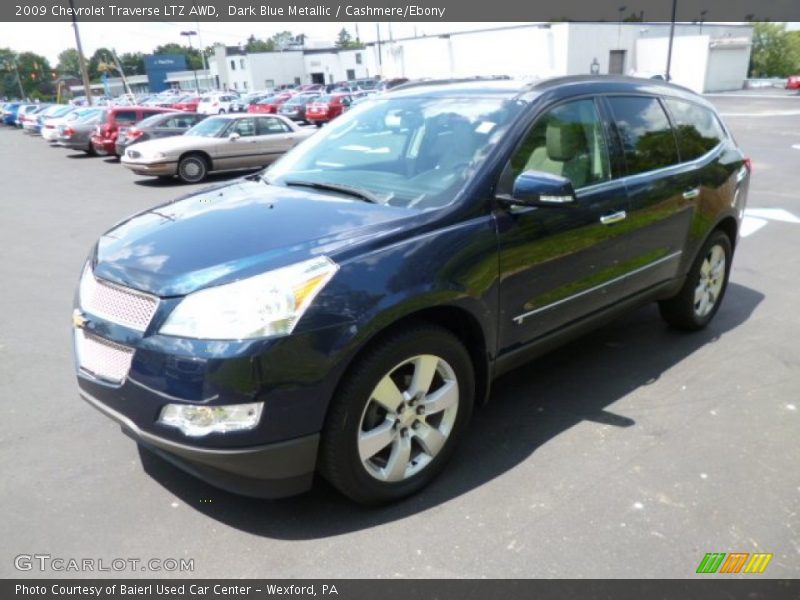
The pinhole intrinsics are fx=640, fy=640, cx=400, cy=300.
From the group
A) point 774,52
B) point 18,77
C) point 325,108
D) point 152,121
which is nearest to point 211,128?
point 152,121

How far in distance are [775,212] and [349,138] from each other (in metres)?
7.30

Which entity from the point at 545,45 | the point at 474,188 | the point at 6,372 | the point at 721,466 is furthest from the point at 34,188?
the point at 545,45

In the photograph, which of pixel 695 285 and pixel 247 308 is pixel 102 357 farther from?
pixel 695 285

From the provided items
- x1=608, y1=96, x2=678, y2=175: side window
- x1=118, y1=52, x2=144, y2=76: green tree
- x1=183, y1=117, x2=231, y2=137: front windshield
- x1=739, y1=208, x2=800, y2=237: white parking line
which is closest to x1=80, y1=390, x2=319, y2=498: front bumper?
x1=608, y1=96, x2=678, y2=175: side window

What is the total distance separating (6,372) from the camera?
4.38m

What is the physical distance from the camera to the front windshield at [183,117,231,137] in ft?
48.1

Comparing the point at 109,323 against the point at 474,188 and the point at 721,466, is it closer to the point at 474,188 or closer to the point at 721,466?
the point at 474,188

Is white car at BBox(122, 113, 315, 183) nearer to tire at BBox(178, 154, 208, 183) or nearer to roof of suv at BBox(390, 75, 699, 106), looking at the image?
tire at BBox(178, 154, 208, 183)

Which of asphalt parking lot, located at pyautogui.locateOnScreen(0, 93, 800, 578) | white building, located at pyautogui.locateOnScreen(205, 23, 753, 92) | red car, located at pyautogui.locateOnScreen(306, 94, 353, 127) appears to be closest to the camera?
asphalt parking lot, located at pyautogui.locateOnScreen(0, 93, 800, 578)

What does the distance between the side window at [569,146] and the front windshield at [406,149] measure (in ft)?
0.60

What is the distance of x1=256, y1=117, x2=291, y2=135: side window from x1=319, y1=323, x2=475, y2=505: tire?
1336 cm

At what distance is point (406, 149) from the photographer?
3543 mm

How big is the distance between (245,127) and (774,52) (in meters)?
76.7

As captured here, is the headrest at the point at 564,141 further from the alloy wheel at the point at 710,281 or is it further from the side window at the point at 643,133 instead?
the alloy wheel at the point at 710,281
